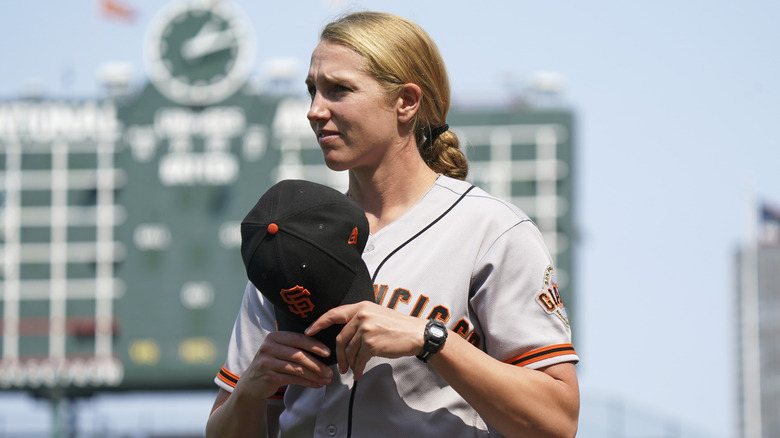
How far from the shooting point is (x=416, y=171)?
236 centimetres

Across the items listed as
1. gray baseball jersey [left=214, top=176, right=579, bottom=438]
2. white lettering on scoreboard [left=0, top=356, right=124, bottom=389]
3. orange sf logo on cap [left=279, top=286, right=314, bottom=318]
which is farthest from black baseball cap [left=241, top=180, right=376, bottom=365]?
white lettering on scoreboard [left=0, top=356, right=124, bottom=389]

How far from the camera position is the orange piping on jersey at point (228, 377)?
236 centimetres

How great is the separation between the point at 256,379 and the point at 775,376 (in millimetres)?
92170

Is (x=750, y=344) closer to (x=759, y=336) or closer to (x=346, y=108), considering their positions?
(x=759, y=336)

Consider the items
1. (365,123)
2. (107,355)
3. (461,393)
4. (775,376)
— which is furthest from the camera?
(775,376)

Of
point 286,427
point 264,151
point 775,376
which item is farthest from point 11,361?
point 775,376

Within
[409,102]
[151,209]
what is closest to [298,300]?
[409,102]

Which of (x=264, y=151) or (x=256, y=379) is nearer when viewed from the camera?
(x=256, y=379)

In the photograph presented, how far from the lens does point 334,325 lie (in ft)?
6.66

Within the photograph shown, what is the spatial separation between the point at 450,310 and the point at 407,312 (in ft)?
0.25

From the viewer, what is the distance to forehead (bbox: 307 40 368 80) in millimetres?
2223

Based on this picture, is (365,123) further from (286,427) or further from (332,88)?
(286,427)

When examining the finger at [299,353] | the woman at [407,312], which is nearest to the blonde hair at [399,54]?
the woman at [407,312]

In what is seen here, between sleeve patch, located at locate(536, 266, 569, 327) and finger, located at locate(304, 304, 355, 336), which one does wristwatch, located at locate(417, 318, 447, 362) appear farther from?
sleeve patch, located at locate(536, 266, 569, 327)
